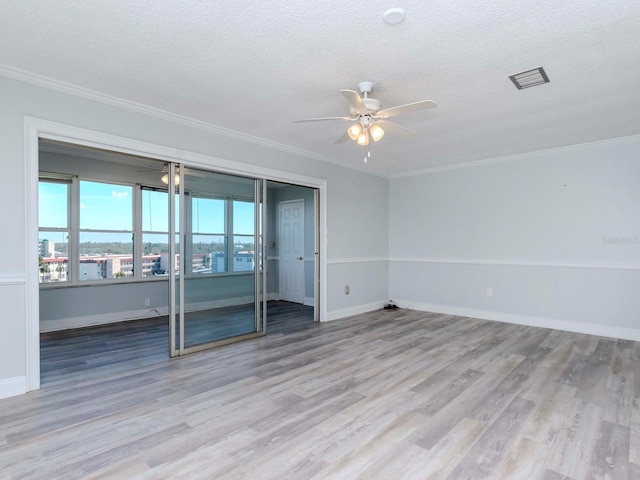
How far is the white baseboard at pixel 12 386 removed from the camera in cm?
279

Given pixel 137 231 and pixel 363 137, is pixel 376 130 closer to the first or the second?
pixel 363 137

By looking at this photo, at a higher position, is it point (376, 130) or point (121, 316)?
point (376, 130)

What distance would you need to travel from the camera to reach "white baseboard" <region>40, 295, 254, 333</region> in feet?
13.8

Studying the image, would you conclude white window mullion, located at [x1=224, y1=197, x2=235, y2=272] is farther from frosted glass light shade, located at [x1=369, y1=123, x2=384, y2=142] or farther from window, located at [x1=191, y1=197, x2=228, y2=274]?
frosted glass light shade, located at [x1=369, y1=123, x2=384, y2=142]

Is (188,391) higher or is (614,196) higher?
(614,196)

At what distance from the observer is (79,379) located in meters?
3.21

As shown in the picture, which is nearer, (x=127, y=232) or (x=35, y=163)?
(x=35, y=163)

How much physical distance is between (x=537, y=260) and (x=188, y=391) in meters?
5.00

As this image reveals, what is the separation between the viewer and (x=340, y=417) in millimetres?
2504

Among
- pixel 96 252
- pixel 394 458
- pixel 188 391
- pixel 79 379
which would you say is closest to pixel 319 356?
pixel 188 391

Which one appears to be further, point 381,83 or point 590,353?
point 590,353

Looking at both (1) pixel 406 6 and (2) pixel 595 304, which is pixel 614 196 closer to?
(2) pixel 595 304

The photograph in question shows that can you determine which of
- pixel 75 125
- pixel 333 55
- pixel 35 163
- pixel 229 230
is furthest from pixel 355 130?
pixel 35 163

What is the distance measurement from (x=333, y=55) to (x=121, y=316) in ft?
17.1
